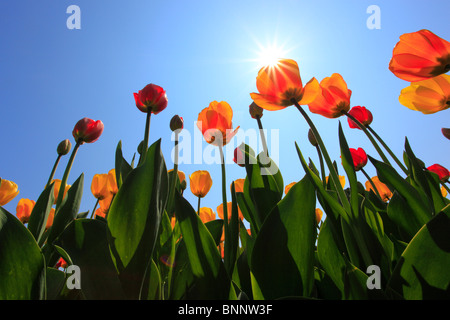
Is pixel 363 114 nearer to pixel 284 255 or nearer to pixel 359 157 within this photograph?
pixel 359 157

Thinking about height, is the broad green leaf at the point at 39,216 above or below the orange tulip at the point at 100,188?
below

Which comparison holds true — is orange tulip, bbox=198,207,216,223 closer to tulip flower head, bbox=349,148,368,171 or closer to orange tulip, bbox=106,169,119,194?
orange tulip, bbox=106,169,119,194

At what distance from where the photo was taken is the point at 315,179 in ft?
1.89

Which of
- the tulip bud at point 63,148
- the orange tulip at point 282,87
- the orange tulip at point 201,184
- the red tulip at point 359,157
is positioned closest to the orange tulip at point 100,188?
the tulip bud at point 63,148

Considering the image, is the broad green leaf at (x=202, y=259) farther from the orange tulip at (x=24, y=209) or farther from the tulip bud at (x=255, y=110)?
the orange tulip at (x=24, y=209)

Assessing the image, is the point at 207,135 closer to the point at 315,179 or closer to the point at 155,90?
the point at 155,90

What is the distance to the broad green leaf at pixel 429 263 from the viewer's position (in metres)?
0.43

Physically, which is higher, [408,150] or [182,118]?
[182,118]

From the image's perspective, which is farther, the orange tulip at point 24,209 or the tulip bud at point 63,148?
the orange tulip at point 24,209

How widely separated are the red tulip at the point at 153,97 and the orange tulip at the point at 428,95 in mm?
799

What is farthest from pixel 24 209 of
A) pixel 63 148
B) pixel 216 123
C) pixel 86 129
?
pixel 216 123
